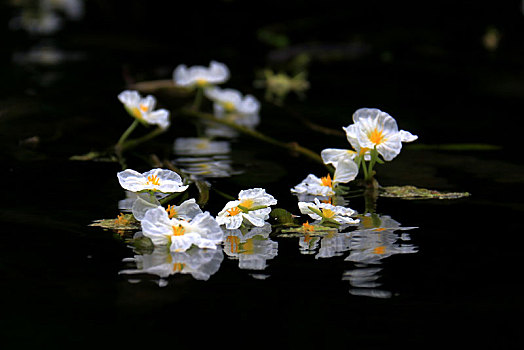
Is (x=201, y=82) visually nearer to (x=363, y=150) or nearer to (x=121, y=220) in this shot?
(x=363, y=150)

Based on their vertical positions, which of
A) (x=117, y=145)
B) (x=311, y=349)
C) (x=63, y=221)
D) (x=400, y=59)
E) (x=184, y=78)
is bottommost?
(x=311, y=349)

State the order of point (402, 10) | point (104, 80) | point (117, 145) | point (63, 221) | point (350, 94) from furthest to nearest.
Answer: point (402, 10)
point (104, 80)
point (350, 94)
point (117, 145)
point (63, 221)

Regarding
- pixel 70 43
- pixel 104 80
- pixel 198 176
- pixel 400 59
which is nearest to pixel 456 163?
pixel 198 176

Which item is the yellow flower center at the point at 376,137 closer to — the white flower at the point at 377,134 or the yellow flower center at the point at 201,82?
the white flower at the point at 377,134

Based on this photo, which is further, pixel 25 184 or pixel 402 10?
pixel 402 10

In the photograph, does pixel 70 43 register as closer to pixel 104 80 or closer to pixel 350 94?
pixel 104 80

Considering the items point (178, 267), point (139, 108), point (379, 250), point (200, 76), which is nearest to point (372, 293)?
point (379, 250)

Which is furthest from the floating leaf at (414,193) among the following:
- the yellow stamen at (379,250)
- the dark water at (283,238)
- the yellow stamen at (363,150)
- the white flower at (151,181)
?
the white flower at (151,181)
